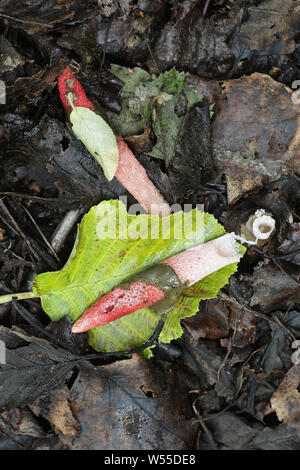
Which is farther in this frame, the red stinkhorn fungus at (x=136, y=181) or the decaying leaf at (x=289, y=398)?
the decaying leaf at (x=289, y=398)

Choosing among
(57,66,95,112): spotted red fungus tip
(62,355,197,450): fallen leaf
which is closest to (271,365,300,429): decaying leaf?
(62,355,197,450): fallen leaf

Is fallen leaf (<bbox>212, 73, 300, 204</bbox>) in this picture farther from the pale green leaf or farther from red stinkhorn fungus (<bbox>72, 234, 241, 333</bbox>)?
the pale green leaf

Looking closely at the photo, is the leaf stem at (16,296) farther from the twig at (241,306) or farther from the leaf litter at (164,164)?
the twig at (241,306)

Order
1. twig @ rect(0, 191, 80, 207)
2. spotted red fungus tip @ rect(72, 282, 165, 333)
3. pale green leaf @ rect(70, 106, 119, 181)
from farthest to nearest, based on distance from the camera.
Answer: twig @ rect(0, 191, 80, 207), pale green leaf @ rect(70, 106, 119, 181), spotted red fungus tip @ rect(72, 282, 165, 333)

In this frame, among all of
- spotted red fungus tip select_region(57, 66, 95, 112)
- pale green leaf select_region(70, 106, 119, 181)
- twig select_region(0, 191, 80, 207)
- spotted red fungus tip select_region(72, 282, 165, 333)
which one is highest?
spotted red fungus tip select_region(57, 66, 95, 112)

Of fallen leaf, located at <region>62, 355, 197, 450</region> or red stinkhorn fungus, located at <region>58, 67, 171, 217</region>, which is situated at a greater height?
red stinkhorn fungus, located at <region>58, 67, 171, 217</region>

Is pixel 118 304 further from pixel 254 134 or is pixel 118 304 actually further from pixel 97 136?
pixel 254 134

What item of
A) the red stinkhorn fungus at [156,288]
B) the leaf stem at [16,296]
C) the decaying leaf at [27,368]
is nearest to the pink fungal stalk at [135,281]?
the red stinkhorn fungus at [156,288]
